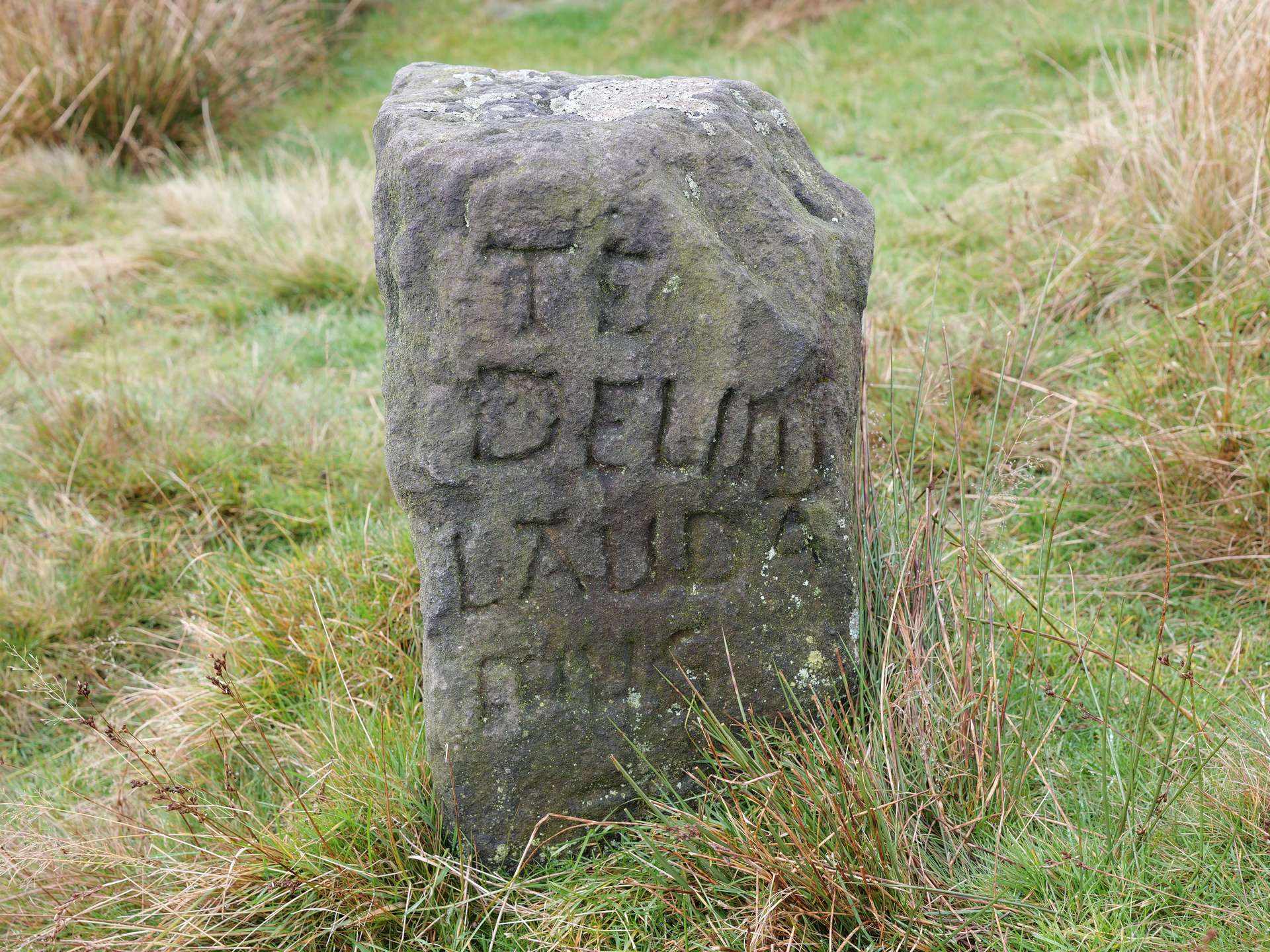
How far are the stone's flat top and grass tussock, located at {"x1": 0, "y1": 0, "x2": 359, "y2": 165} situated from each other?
4.15 meters

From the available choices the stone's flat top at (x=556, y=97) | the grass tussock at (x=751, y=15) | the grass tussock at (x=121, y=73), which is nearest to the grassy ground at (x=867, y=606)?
the stone's flat top at (x=556, y=97)

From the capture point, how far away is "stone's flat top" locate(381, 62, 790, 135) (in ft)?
6.63

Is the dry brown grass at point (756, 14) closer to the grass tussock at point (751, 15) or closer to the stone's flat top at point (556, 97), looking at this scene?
the grass tussock at point (751, 15)

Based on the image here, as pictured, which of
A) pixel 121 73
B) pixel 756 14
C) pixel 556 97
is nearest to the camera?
pixel 556 97

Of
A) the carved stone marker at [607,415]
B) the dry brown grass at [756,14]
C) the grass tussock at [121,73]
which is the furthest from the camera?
the dry brown grass at [756,14]

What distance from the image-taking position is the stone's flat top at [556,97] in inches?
79.5

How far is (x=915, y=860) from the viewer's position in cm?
194

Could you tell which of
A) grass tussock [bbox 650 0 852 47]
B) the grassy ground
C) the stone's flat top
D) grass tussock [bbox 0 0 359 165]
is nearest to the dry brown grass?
grass tussock [bbox 650 0 852 47]

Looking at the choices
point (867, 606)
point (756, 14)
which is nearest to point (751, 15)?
point (756, 14)

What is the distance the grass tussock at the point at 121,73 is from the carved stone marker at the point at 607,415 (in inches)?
179

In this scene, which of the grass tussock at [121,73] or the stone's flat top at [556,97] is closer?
the stone's flat top at [556,97]

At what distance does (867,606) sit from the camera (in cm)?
220

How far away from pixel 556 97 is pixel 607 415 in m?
0.65

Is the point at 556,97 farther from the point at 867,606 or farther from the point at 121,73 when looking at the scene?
the point at 121,73
